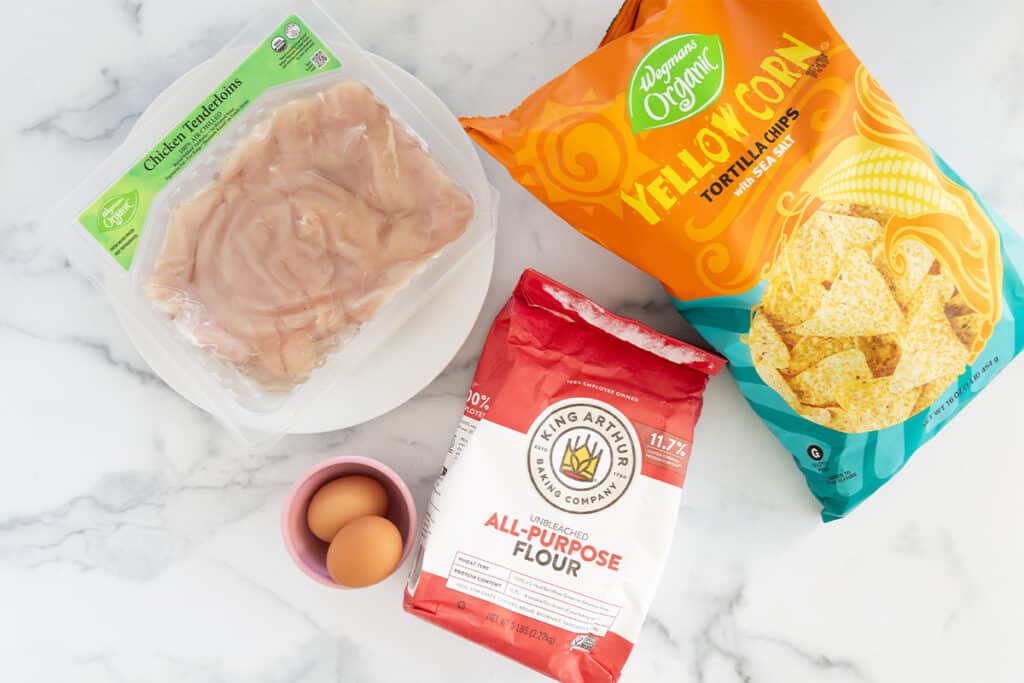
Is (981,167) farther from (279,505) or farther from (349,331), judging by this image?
(279,505)

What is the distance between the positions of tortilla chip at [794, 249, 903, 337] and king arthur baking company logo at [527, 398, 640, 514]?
Result: 10.6 inches

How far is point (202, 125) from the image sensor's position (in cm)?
87

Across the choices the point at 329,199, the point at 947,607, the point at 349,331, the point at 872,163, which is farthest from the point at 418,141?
the point at 947,607

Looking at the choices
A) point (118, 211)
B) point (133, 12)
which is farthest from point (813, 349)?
point (133, 12)

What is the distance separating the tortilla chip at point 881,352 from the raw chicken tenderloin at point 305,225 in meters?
0.47

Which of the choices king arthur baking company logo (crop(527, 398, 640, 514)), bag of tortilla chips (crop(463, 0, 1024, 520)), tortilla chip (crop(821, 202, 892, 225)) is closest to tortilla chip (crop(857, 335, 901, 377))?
bag of tortilla chips (crop(463, 0, 1024, 520))

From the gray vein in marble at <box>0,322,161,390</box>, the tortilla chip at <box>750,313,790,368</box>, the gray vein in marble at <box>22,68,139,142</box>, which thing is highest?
the tortilla chip at <box>750,313,790,368</box>

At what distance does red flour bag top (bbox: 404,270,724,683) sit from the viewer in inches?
35.0

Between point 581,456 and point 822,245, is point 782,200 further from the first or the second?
point 581,456

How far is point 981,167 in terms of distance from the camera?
1000mm

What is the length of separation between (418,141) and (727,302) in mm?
406

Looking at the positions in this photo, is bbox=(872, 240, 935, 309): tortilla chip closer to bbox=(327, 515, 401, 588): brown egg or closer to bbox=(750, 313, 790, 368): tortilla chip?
bbox=(750, 313, 790, 368): tortilla chip

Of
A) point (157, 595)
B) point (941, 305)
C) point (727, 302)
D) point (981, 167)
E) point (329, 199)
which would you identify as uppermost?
point (981, 167)

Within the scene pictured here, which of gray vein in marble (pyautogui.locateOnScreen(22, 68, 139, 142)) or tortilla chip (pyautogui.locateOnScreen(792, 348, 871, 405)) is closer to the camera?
tortilla chip (pyautogui.locateOnScreen(792, 348, 871, 405))
